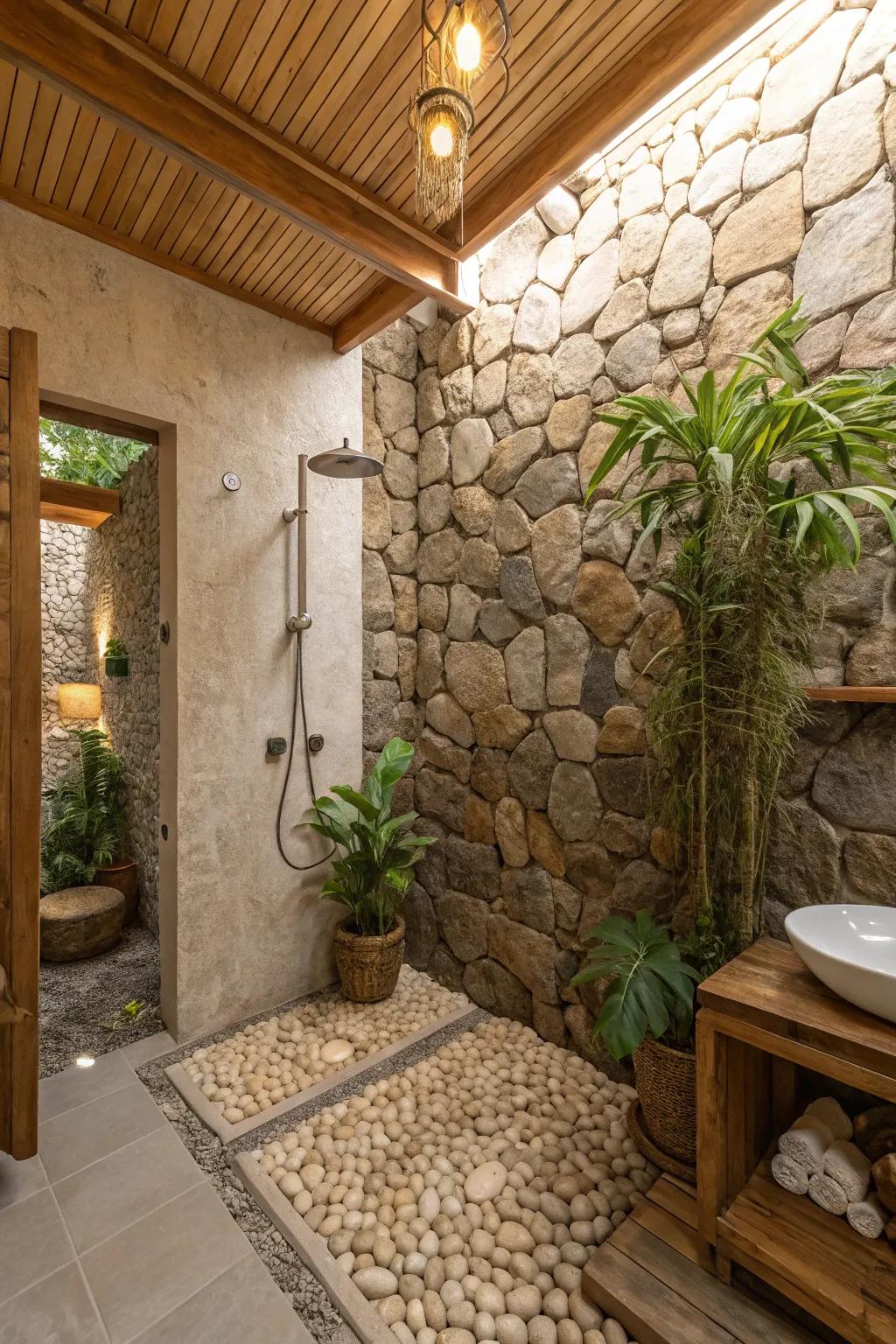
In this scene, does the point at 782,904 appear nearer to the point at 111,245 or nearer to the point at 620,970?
the point at 620,970

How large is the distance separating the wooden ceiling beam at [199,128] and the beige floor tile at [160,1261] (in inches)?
108

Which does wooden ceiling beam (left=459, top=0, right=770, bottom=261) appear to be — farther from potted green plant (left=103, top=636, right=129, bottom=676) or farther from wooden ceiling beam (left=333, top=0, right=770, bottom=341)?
potted green plant (left=103, top=636, right=129, bottom=676)

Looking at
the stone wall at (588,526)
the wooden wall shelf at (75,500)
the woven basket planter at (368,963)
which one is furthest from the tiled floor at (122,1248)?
the wooden wall shelf at (75,500)

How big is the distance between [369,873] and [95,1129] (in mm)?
1150

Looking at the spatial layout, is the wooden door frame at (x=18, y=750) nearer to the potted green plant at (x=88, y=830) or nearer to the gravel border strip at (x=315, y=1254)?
the gravel border strip at (x=315, y=1254)

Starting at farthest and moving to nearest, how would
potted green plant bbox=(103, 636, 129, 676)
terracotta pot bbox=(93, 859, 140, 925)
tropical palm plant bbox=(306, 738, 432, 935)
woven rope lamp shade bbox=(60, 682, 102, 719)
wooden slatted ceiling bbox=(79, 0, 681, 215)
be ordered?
woven rope lamp shade bbox=(60, 682, 102, 719) → potted green plant bbox=(103, 636, 129, 676) → terracotta pot bbox=(93, 859, 140, 925) → tropical palm plant bbox=(306, 738, 432, 935) → wooden slatted ceiling bbox=(79, 0, 681, 215)

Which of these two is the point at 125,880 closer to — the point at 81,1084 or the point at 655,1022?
the point at 81,1084

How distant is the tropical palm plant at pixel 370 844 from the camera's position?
2494 mm

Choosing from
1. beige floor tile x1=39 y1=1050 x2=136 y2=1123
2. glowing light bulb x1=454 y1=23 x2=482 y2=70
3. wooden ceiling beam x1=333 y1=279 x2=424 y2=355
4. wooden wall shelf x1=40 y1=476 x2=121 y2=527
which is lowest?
beige floor tile x1=39 y1=1050 x2=136 y2=1123

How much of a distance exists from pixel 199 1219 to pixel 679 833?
1.62 m

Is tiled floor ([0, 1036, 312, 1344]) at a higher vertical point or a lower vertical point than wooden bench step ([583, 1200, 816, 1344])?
lower

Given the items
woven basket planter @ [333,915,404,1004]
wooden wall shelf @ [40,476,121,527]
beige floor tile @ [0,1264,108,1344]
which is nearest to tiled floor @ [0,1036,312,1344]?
beige floor tile @ [0,1264,108,1344]

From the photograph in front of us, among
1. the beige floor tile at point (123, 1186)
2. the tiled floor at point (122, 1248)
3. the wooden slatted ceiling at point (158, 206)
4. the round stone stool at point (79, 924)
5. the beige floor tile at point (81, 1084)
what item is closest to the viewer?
the tiled floor at point (122, 1248)

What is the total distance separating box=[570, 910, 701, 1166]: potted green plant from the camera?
1.48m
